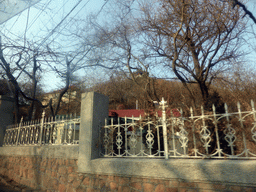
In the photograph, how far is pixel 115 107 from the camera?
19938 mm

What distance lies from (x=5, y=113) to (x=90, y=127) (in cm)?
592

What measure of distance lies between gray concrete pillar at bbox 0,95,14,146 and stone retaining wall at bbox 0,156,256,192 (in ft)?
4.23

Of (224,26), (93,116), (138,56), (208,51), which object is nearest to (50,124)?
(93,116)

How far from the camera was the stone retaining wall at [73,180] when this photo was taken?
265 cm

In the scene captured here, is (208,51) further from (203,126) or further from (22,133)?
(22,133)

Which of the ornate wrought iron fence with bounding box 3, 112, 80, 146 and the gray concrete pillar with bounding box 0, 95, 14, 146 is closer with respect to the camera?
the ornate wrought iron fence with bounding box 3, 112, 80, 146

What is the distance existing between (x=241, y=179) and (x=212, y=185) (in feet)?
1.25

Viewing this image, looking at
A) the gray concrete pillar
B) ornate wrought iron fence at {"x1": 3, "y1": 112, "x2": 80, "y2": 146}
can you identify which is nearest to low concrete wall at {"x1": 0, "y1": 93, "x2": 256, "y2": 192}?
ornate wrought iron fence at {"x1": 3, "y1": 112, "x2": 80, "y2": 146}

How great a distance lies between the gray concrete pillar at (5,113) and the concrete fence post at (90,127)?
5.44m

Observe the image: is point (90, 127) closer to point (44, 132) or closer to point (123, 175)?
point (123, 175)

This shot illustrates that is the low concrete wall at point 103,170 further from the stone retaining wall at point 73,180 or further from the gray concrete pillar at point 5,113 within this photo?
the gray concrete pillar at point 5,113

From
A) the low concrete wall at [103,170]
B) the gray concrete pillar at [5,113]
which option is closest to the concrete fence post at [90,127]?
the low concrete wall at [103,170]

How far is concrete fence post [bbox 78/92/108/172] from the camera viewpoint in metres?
3.96

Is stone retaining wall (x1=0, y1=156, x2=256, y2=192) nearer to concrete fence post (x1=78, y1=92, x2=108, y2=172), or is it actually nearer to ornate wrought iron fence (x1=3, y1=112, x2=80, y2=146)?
concrete fence post (x1=78, y1=92, x2=108, y2=172)
